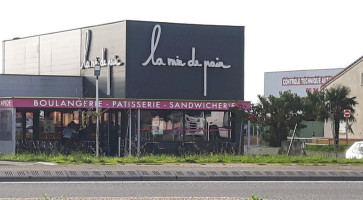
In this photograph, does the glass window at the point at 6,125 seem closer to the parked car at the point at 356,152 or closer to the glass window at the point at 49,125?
the glass window at the point at 49,125

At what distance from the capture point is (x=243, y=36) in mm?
43219

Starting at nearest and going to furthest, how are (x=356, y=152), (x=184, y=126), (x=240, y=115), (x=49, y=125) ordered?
(x=356, y=152), (x=240, y=115), (x=49, y=125), (x=184, y=126)

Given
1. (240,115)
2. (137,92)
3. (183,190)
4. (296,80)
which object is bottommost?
(183,190)

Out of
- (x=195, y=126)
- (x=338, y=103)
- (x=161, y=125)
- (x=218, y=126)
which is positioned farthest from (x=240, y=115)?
(x=338, y=103)

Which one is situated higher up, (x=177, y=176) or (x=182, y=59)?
(x=182, y=59)

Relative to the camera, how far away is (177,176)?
73.4 ft

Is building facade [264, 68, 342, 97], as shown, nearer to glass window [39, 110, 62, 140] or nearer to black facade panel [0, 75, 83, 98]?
black facade panel [0, 75, 83, 98]

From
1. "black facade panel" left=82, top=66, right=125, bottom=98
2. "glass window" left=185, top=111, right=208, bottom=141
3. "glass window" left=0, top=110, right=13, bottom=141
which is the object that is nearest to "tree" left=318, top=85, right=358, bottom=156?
"glass window" left=185, top=111, right=208, bottom=141

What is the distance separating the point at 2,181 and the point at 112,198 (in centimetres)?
594

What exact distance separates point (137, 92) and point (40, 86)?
208 inches

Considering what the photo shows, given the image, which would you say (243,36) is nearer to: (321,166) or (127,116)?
(127,116)

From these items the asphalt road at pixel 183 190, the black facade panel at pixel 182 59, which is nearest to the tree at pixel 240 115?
the black facade panel at pixel 182 59

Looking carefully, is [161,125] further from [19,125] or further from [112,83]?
[19,125]

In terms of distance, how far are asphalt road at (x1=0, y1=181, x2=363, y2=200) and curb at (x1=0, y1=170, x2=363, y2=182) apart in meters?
0.76
